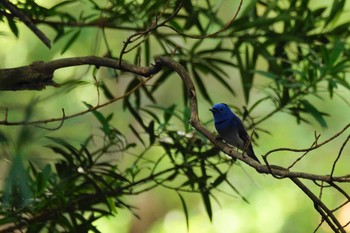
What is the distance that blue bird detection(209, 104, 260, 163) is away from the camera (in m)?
1.95

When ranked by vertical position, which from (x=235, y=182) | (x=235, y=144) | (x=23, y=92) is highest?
(x=235, y=182)

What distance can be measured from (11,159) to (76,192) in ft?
2.99

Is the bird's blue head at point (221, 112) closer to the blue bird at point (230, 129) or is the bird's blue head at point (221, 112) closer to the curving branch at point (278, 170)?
the blue bird at point (230, 129)

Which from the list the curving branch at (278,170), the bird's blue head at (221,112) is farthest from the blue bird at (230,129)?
the curving branch at (278,170)

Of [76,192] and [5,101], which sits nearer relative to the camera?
[5,101]

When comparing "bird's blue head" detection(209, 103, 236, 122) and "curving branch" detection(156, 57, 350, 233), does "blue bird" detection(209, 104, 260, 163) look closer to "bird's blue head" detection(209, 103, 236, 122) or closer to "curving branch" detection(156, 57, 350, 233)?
"bird's blue head" detection(209, 103, 236, 122)

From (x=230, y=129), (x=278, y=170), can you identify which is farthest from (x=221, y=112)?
(x=278, y=170)

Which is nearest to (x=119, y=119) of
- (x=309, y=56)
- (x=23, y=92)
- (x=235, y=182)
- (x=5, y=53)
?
(x=235, y=182)

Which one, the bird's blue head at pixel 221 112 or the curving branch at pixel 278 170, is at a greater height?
the bird's blue head at pixel 221 112

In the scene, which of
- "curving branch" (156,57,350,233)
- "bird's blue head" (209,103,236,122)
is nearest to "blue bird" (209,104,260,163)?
"bird's blue head" (209,103,236,122)

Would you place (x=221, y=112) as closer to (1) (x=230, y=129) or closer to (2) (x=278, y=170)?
(1) (x=230, y=129)

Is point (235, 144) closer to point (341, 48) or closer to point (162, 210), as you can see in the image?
point (341, 48)

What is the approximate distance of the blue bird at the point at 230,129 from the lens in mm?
1950

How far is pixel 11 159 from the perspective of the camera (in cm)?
111
